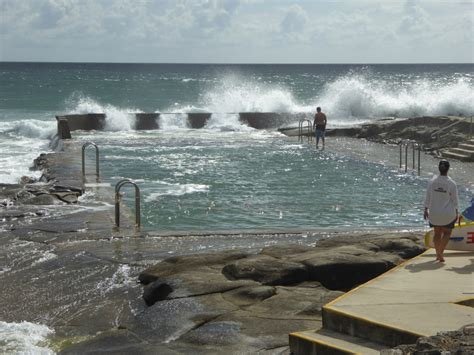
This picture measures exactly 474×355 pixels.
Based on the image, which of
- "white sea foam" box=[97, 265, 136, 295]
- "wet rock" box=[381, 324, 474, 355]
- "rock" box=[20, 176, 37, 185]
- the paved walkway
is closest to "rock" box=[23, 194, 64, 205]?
"rock" box=[20, 176, 37, 185]

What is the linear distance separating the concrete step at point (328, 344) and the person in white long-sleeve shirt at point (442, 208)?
9.06ft

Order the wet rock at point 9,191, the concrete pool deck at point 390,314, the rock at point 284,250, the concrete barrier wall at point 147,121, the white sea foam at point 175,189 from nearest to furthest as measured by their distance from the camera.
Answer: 1. the concrete pool deck at point 390,314
2. the rock at point 284,250
3. the wet rock at point 9,191
4. the white sea foam at point 175,189
5. the concrete barrier wall at point 147,121

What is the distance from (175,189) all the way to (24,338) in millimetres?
11808

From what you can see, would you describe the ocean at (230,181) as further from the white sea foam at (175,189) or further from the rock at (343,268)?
the rock at (343,268)

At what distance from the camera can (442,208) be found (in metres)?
9.90

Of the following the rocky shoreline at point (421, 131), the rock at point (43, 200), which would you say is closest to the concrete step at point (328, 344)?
the rock at point (43, 200)

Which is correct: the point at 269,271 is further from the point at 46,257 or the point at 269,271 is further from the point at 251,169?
the point at 251,169

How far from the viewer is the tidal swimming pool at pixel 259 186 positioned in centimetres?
1650

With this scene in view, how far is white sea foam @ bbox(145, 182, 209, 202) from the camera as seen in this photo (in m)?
19.3

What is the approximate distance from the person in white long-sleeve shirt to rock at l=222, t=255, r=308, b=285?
1577 mm

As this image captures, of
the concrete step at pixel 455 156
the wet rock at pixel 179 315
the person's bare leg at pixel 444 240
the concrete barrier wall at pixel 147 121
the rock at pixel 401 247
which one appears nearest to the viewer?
the wet rock at pixel 179 315

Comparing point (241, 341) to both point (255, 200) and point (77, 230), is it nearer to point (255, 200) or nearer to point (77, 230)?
Result: point (77, 230)

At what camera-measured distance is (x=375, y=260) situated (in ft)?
33.0

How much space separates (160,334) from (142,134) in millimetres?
29243
